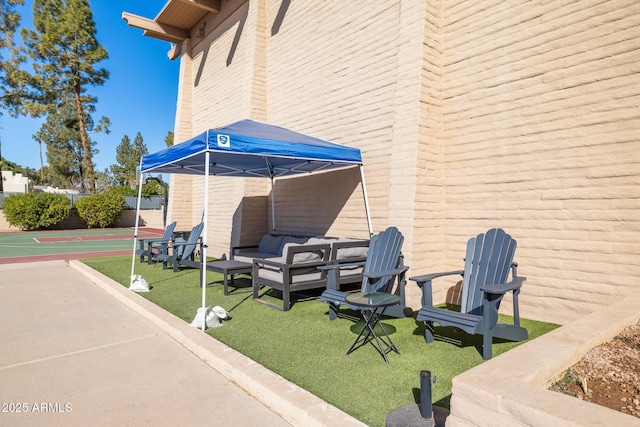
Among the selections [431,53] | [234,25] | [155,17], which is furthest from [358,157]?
[155,17]

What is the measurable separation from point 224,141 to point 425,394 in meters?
3.80

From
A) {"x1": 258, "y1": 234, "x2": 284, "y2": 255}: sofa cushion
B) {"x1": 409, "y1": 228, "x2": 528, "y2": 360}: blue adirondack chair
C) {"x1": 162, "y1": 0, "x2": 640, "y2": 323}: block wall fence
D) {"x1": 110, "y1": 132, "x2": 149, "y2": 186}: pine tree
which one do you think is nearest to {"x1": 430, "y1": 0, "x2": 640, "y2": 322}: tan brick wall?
{"x1": 162, "y1": 0, "x2": 640, "y2": 323}: block wall fence

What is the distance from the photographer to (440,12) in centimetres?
575

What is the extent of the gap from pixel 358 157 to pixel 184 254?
4.52 metres

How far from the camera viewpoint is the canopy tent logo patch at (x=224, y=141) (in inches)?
189

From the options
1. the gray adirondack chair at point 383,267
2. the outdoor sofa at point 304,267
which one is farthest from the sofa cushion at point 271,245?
the gray adirondack chair at point 383,267

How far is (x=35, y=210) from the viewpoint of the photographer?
2300 cm

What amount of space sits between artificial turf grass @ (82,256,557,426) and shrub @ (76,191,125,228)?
77.1 feet

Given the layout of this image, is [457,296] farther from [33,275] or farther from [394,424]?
[33,275]

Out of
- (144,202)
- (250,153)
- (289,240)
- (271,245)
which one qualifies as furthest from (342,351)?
(144,202)

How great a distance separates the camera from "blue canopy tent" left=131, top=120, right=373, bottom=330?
15.9ft

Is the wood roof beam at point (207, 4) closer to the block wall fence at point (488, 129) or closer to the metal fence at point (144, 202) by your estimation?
the block wall fence at point (488, 129)

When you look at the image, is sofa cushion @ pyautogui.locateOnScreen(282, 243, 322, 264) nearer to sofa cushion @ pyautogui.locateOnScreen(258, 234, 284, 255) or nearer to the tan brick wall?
the tan brick wall

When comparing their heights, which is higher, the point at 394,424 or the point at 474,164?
the point at 474,164
